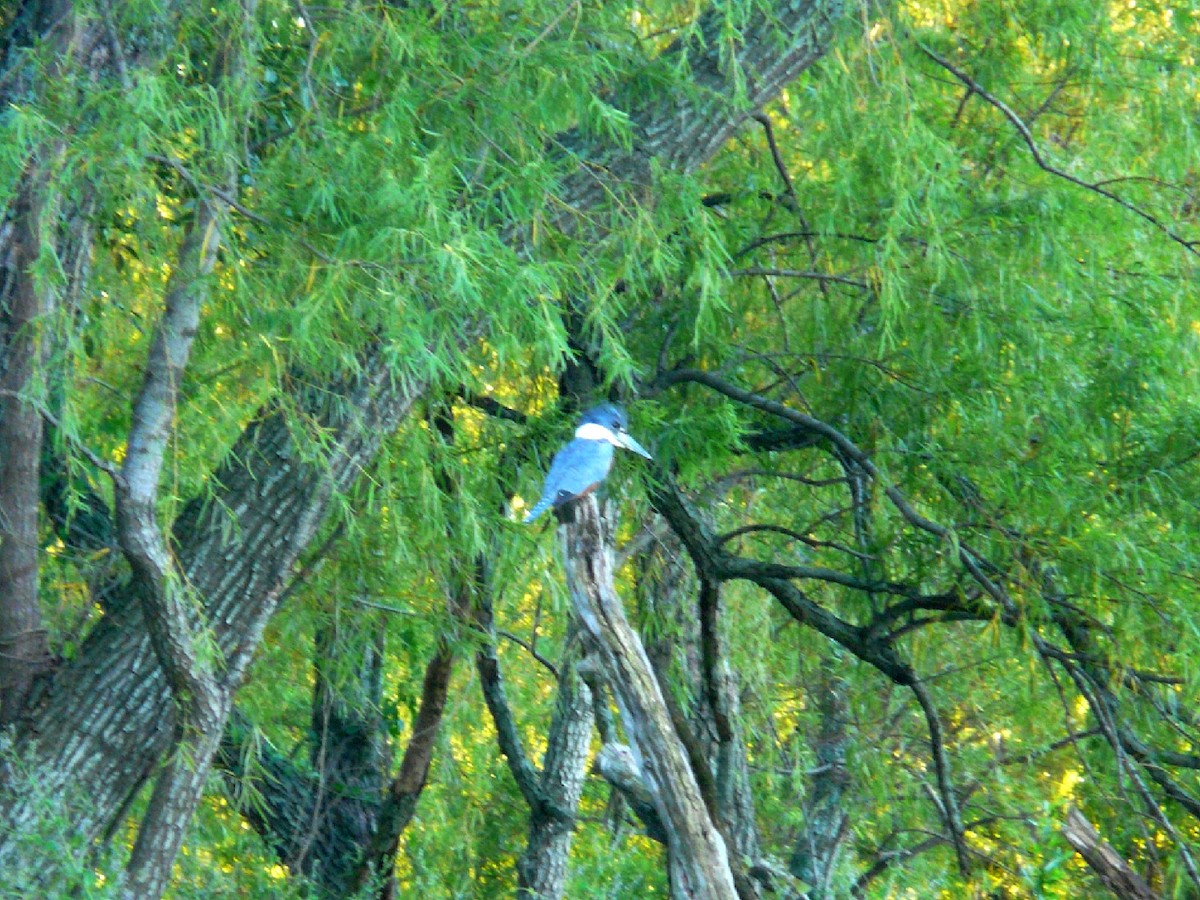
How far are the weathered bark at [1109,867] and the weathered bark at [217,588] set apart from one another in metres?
2.63

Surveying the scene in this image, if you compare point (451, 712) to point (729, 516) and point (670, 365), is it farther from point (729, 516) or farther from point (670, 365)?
point (670, 365)

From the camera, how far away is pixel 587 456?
Answer: 4.14 metres

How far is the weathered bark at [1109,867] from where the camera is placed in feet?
15.7

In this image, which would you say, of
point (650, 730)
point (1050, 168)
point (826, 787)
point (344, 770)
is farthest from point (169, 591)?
point (826, 787)

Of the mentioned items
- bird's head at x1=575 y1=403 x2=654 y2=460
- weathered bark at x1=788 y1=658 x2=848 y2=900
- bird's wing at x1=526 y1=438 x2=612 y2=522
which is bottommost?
bird's wing at x1=526 y1=438 x2=612 y2=522

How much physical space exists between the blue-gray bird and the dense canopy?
103mm

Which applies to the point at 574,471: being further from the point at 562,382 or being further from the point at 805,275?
the point at 805,275

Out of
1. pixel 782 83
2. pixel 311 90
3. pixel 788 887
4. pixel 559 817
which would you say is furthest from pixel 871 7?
pixel 559 817

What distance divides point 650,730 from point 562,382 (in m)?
1.56

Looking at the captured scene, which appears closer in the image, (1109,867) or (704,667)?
(1109,867)

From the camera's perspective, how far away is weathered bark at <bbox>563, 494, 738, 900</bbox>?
372 cm

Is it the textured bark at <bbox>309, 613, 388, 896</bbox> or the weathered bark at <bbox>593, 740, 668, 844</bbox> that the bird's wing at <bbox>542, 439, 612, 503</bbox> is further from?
the textured bark at <bbox>309, 613, 388, 896</bbox>

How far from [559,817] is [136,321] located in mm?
2652

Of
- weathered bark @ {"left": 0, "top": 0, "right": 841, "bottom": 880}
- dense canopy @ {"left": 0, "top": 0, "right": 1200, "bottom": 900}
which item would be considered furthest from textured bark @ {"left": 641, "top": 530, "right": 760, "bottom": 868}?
weathered bark @ {"left": 0, "top": 0, "right": 841, "bottom": 880}
